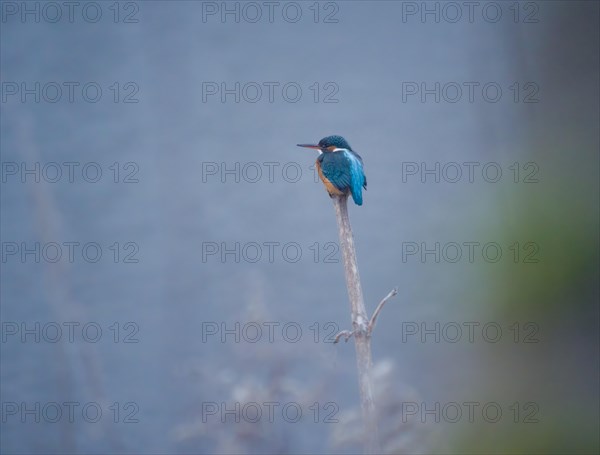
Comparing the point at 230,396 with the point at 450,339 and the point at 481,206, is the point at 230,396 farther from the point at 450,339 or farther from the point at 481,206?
the point at 481,206

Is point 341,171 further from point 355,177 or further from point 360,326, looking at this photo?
point 360,326

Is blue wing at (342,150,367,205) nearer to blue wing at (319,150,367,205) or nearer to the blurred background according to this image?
blue wing at (319,150,367,205)

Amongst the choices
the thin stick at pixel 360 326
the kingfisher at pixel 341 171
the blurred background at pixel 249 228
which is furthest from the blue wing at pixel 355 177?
the blurred background at pixel 249 228

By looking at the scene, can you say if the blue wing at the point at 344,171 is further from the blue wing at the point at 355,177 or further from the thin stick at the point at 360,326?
the thin stick at the point at 360,326

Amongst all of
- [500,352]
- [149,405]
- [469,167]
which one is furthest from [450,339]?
[149,405]

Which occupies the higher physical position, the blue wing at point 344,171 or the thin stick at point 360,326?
the blue wing at point 344,171

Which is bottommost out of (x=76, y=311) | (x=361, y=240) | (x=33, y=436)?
(x=33, y=436)
